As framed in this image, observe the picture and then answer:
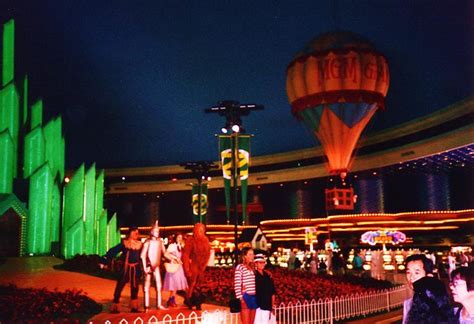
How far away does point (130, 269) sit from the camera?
12625mm

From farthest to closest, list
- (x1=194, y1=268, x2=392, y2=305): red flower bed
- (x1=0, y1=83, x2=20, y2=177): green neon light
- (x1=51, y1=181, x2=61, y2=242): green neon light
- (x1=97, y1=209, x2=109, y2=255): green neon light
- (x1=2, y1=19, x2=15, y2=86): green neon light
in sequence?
(x1=97, y1=209, x2=109, y2=255): green neon light < (x1=2, y1=19, x2=15, y2=86): green neon light < (x1=51, y1=181, x2=61, y2=242): green neon light < (x1=0, y1=83, x2=20, y2=177): green neon light < (x1=194, y1=268, x2=392, y2=305): red flower bed

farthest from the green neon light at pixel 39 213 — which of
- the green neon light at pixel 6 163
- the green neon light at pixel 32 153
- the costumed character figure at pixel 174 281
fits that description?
the costumed character figure at pixel 174 281

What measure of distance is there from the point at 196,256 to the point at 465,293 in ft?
30.2

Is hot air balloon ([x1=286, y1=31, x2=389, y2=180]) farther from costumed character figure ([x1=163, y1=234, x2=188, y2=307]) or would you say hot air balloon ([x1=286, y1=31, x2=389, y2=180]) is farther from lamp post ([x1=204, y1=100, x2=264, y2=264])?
costumed character figure ([x1=163, y1=234, x2=188, y2=307])

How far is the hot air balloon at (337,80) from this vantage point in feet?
74.3

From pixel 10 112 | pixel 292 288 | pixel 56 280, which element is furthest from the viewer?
pixel 10 112

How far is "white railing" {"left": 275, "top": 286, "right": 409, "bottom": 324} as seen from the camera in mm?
12484

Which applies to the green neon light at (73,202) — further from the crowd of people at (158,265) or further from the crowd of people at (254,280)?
the crowd of people at (158,265)

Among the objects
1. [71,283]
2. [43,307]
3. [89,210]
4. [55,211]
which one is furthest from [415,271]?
[89,210]

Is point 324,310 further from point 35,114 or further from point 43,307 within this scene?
point 35,114

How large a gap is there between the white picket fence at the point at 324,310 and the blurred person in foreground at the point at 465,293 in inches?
237

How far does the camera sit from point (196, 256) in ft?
43.8

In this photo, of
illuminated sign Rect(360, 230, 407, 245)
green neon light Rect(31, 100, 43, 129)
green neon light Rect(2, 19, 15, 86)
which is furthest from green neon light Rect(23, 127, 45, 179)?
illuminated sign Rect(360, 230, 407, 245)

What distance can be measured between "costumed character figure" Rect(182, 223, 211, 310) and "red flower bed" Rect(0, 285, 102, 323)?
241 centimetres
